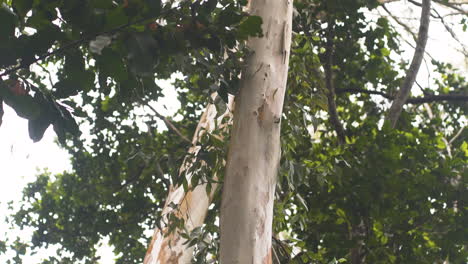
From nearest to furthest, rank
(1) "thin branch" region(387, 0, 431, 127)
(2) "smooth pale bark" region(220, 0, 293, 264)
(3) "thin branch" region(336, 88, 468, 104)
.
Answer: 1. (2) "smooth pale bark" region(220, 0, 293, 264)
2. (1) "thin branch" region(387, 0, 431, 127)
3. (3) "thin branch" region(336, 88, 468, 104)

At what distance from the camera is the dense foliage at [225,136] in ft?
4.97

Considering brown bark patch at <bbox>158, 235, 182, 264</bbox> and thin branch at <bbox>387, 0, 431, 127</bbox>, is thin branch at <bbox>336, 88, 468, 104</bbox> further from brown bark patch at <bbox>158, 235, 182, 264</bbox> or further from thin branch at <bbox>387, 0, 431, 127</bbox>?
brown bark patch at <bbox>158, 235, 182, 264</bbox>

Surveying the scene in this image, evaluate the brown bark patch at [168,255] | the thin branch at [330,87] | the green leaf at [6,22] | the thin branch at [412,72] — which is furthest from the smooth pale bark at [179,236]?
the green leaf at [6,22]

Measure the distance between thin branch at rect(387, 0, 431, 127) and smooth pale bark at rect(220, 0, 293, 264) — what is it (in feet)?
8.10

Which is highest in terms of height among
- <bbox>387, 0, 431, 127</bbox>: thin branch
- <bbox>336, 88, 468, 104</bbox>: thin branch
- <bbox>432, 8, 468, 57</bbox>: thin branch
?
<bbox>432, 8, 468, 57</bbox>: thin branch

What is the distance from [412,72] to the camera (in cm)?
451

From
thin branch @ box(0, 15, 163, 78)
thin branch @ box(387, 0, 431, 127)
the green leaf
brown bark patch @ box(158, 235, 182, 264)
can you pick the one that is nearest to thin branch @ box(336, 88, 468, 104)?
thin branch @ box(387, 0, 431, 127)

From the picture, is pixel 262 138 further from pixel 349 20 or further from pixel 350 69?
pixel 350 69

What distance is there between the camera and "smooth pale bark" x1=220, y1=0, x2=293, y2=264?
1760 millimetres

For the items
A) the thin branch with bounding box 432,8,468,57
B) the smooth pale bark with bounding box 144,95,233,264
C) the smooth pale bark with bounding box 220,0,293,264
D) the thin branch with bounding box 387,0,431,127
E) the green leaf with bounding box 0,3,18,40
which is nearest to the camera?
the green leaf with bounding box 0,3,18,40

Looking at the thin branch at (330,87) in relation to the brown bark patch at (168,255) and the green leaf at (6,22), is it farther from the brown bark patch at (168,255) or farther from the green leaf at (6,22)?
the green leaf at (6,22)

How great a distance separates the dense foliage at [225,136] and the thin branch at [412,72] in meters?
0.24

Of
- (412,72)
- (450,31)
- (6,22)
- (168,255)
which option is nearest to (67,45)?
(6,22)

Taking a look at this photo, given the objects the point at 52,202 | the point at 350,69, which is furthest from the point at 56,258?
the point at 350,69
